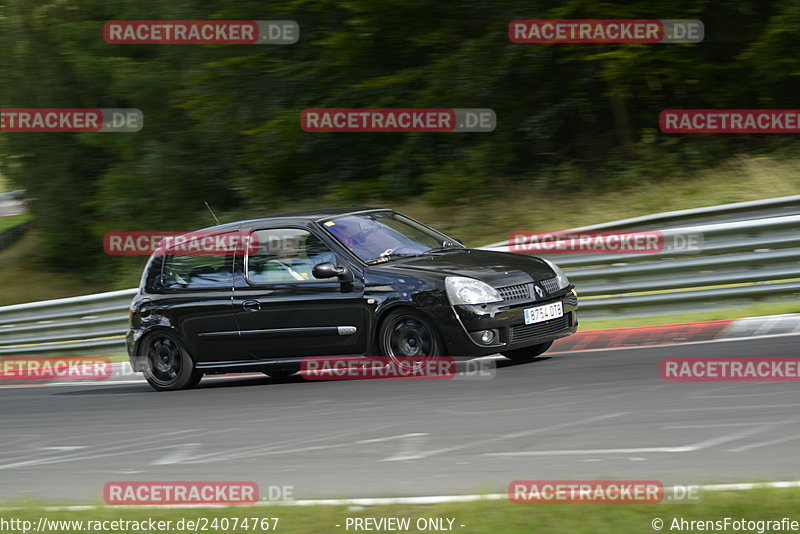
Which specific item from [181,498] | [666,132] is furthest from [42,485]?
[666,132]

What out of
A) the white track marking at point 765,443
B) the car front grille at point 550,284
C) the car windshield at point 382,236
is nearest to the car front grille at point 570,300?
the car front grille at point 550,284

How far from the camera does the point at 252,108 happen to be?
67.7 feet

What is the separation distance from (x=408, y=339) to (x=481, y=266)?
2.85ft

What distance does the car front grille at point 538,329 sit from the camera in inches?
372

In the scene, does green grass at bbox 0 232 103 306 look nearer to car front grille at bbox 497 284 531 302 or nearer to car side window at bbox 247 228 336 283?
car side window at bbox 247 228 336 283

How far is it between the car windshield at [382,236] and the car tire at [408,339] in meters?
0.69

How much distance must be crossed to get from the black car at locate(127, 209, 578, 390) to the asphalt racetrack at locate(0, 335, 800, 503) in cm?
36

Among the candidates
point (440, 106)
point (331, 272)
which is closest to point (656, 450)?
point (331, 272)

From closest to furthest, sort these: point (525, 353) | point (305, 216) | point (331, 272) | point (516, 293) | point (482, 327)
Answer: point (482, 327), point (516, 293), point (331, 272), point (525, 353), point (305, 216)

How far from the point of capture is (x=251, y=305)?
10.5m

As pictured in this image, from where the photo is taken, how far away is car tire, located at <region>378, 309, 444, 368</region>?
9.46 m

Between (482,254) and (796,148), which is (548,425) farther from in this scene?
(796,148)

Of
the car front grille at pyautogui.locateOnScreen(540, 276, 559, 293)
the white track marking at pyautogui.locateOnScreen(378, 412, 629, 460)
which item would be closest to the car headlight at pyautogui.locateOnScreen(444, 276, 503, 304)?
the car front grille at pyautogui.locateOnScreen(540, 276, 559, 293)

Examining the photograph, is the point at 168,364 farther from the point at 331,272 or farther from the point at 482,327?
the point at 482,327
